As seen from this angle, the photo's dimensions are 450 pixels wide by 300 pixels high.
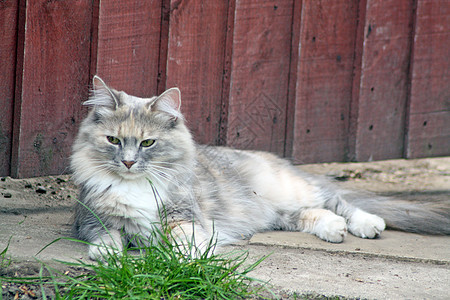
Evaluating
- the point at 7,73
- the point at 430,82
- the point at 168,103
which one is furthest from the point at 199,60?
the point at 430,82

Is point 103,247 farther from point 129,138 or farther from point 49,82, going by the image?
point 49,82

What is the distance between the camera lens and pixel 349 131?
4.85 metres

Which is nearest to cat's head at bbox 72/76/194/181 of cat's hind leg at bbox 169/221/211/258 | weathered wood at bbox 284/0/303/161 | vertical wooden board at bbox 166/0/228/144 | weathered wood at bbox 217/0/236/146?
cat's hind leg at bbox 169/221/211/258

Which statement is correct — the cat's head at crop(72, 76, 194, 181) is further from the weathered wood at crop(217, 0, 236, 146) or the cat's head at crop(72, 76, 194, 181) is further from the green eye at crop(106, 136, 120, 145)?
the weathered wood at crop(217, 0, 236, 146)

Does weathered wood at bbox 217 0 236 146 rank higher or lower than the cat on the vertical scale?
higher

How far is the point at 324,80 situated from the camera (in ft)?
15.4

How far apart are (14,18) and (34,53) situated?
263mm

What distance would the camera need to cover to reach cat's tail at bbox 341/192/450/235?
12.3 feet

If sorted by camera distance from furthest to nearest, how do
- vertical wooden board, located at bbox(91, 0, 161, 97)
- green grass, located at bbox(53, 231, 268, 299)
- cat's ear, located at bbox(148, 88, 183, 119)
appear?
vertical wooden board, located at bbox(91, 0, 161, 97) → cat's ear, located at bbox(148, 88, 183, 119) → green grass, located at bbox(53, 231, 268, 299)

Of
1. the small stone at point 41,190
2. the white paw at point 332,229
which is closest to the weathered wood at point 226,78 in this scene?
the white paw at point 332,229

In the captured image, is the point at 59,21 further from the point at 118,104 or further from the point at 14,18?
the point at 118,104

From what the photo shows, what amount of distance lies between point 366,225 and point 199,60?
1785mm

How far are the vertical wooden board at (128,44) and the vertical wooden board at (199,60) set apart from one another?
14cm

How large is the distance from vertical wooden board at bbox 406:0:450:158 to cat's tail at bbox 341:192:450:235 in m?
1.08
